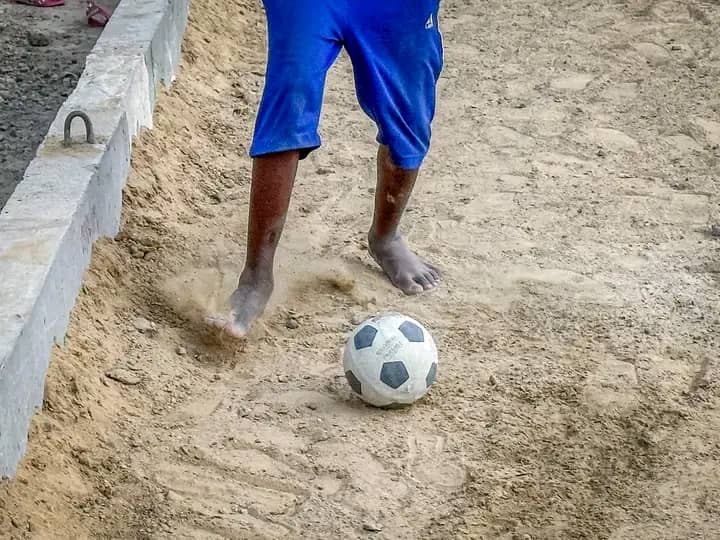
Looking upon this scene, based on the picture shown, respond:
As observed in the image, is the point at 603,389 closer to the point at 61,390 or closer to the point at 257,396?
the point at 257,396

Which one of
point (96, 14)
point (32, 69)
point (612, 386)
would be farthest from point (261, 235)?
point (96, 14)

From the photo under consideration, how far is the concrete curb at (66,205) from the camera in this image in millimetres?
3250

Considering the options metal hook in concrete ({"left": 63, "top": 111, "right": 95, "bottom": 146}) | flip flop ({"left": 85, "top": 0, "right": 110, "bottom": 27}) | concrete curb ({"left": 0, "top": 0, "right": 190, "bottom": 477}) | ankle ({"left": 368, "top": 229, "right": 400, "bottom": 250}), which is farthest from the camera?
flip flop ({"left": 85, "top": 0, "right": 110, "bottom": 27})

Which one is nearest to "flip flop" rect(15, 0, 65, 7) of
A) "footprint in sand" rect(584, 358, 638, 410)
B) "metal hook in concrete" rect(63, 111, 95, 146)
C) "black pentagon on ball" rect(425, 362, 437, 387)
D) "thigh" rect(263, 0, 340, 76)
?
"metal hook in concrete" rect(63, 111, 95, 146)

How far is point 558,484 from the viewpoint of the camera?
3.41m

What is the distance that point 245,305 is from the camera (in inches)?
161

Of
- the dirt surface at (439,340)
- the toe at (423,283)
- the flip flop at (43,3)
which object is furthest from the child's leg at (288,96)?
the flip flop at (43,3)

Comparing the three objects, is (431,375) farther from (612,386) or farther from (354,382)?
(612,386)

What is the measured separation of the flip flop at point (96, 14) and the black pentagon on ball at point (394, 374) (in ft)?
13.2

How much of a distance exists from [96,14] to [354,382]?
4053mm

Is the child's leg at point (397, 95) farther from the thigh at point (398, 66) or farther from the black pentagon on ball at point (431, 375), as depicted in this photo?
the black pentagon on ball at point (431, 375)

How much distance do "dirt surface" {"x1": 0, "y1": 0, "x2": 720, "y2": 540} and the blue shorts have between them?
0.71 meters

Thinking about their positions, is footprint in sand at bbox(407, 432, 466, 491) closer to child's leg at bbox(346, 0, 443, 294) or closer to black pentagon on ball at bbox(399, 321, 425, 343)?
black pentagon on ball at bbox(399, 321, 425, 343)

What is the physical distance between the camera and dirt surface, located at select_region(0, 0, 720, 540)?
10.8 feet
